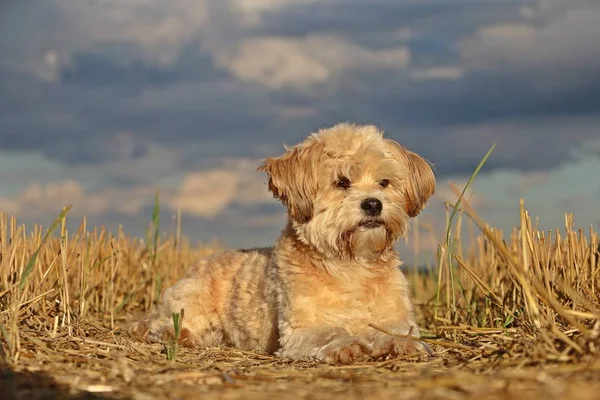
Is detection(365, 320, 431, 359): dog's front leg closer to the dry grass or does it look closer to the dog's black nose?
the dry grass

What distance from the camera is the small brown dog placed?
6.41 metres

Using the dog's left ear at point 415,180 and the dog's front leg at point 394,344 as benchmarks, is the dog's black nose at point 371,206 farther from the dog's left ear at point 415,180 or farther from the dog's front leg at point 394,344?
the dog's front leg at point 394,344

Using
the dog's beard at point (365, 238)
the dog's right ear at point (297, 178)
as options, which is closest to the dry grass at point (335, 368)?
the dog's beard at point (365, 238)

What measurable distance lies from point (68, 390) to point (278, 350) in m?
2.77

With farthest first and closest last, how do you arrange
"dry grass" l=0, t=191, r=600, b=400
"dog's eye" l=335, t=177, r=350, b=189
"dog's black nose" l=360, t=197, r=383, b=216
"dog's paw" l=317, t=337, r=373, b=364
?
"dog's eye" l=335, t=177, r=350, b=189 → "dog's black nose" l=360, t=197, r=383, b=216 → "dog's paw" l=317, t=337, r=373, b=364 → "dry grass" l=0, t=191, r=600, b=400

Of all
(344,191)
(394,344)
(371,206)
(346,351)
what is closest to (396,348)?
(394,344)

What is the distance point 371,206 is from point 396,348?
115cm

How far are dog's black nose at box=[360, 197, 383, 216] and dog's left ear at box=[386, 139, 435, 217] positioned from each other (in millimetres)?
698

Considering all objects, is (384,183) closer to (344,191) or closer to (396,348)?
(344,191)

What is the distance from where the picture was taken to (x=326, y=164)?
6.71m

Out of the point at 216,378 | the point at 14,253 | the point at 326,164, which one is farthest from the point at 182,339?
the point at 216,378

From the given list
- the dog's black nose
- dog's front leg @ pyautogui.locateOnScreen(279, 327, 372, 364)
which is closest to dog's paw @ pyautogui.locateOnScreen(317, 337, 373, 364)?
dog's front leg @ pyautogui.locateOnScreen(279, 327, 372, 364)

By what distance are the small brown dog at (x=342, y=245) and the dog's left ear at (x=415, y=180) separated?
0.4 inches

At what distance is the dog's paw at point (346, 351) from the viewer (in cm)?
601
